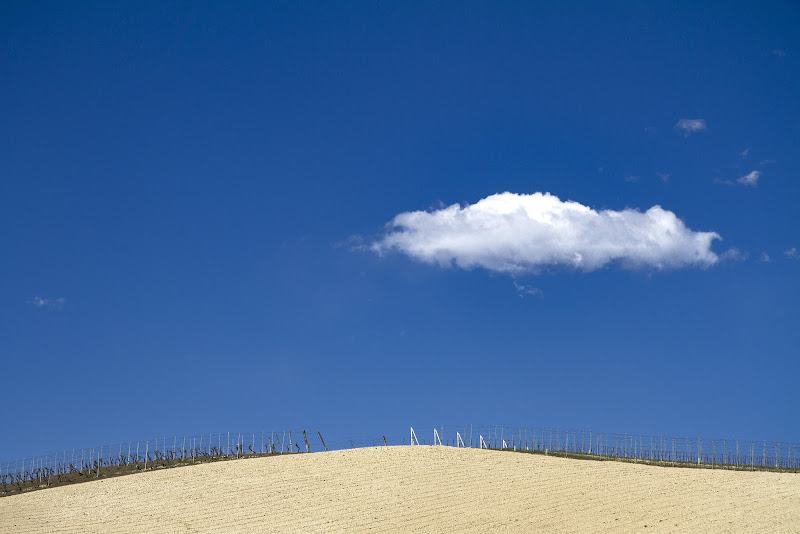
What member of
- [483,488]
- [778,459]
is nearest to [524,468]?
[483,488]

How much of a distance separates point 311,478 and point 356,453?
18.5 ft

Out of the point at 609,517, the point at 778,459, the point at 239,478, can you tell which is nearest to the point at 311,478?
the point at 239,478

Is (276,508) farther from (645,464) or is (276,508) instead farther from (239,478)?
(645,464)

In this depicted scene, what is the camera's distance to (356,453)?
157 feet

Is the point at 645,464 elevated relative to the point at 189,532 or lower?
elevated

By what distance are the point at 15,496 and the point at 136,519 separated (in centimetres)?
1195

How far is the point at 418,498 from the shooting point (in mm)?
38344

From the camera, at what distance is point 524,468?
144 ft

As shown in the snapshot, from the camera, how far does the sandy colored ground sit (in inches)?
1377

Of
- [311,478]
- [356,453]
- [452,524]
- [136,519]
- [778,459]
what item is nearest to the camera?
[452,524]

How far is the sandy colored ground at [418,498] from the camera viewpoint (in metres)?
35.0

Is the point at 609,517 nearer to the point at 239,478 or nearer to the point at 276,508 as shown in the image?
the point at 276,508

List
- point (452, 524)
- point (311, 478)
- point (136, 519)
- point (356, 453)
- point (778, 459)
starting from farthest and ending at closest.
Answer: point (778, 459) → point (356, 453) → point (311, 478) → point (136, 519) → point (452, 524)

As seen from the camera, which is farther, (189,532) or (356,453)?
(356,453)
